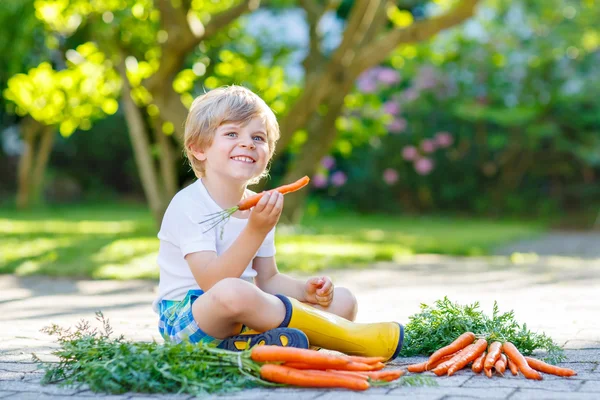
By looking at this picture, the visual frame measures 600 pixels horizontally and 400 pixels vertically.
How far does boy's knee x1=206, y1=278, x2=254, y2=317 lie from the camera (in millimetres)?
3023

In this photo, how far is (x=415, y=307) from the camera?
5039 millimetres

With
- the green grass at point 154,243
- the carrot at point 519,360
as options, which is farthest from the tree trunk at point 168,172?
the carrot at point 519,360

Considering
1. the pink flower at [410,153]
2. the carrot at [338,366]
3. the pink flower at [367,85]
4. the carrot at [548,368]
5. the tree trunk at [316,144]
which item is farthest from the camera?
the pink flower at [410,153]

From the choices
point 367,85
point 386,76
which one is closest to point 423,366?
point 367,85

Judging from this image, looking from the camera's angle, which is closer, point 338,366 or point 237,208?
point 338,366

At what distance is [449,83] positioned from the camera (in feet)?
57.0

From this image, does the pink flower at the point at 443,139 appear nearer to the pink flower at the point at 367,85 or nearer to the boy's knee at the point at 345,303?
the pink flower at the point at 367,85

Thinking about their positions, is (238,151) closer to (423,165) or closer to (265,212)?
(265,212)

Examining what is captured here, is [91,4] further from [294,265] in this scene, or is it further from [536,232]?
[536,232]

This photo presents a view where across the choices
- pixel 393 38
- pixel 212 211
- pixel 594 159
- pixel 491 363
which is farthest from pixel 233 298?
pixel 594 159

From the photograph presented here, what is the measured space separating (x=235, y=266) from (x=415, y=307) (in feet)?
6.91

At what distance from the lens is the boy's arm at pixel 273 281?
360 cm

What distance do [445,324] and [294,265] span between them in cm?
367

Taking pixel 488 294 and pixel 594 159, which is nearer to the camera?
pixel 488 294
